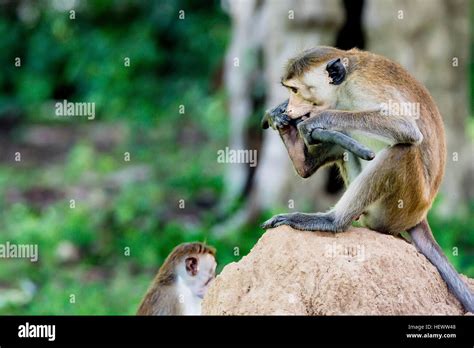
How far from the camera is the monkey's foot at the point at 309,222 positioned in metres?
6.84

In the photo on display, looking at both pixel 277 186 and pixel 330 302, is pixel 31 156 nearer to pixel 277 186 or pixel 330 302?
pixel 277 186

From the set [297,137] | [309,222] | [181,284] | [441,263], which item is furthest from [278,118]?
[181,284]

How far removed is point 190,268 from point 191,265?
24 millimetres

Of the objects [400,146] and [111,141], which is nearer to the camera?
[400,146]

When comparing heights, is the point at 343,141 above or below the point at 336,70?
below

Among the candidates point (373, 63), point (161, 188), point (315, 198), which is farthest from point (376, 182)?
point (161, 188)

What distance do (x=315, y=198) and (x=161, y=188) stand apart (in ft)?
10.3

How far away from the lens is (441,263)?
6953 millimetres

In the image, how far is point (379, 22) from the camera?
494 inches

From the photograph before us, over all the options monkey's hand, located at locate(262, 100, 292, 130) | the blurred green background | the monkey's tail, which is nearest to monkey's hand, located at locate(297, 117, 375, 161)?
monkey's hand, located at locate(262, 100, 292, 130)

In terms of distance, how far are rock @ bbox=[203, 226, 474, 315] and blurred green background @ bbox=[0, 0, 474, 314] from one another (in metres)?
5.17

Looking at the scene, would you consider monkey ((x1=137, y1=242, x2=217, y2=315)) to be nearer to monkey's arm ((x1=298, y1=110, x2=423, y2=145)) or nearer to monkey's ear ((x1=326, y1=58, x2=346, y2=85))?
monkey's arm ((x1=298, y1=110, x2=423, y2=145))

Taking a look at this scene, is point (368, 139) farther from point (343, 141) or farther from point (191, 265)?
point (191, 265)

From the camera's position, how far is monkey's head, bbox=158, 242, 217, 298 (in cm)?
784
